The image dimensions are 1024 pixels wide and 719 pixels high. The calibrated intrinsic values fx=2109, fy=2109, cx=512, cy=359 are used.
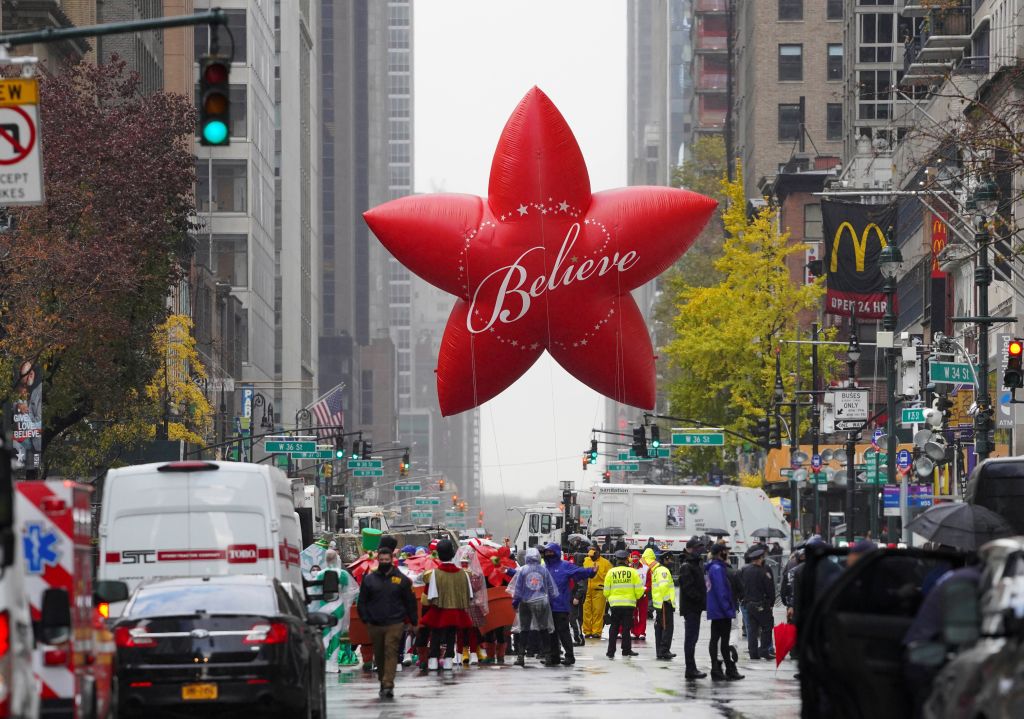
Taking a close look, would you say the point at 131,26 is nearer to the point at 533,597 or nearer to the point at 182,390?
the point at 533,597

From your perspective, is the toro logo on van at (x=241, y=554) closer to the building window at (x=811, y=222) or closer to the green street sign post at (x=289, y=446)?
the green street sign post at (x=289, y=446)

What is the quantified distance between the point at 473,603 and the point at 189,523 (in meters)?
8.15

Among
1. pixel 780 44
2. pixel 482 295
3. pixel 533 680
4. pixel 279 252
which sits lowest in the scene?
pixel 533 680

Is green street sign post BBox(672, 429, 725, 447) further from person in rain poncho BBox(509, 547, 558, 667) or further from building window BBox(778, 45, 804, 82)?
building window BBox(778, 45, 804, 82)

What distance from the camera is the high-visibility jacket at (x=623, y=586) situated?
30.7 meters

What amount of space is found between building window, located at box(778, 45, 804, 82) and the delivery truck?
175ft

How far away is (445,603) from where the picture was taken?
2844cm

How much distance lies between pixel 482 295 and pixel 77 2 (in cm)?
3962

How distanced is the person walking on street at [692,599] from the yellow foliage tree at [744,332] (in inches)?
1652

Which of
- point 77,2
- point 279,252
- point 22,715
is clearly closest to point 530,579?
point 22,715

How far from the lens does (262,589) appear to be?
695 inches

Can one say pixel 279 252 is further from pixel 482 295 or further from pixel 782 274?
pixel 482 295

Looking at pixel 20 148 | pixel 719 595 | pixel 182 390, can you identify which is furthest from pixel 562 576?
pixel 182 390

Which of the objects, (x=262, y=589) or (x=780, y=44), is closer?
(x=262, y=589)
